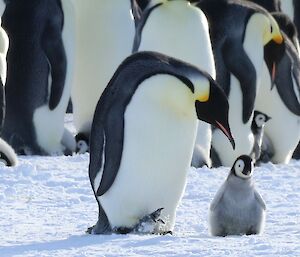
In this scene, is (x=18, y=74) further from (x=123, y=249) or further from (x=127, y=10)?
(x=123, y=249)

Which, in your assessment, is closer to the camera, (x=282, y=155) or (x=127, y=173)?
(x=127, y=173)

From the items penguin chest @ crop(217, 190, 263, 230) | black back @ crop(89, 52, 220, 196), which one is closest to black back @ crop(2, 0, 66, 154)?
black back @ crop(89, 52, 220, 196)

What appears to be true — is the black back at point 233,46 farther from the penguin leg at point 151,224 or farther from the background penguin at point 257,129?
the penguin leg at point 151,224

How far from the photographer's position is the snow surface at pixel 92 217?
5.44 metres

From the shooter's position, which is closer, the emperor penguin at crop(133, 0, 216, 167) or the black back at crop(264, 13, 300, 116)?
the emperor penguin at crop(133, 0, 216, 167)

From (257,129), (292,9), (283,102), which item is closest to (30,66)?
(257,129)

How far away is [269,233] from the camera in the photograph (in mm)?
6328

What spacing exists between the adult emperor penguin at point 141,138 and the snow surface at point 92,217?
0.20 meters

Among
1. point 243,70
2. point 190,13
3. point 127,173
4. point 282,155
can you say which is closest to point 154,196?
point 127,173

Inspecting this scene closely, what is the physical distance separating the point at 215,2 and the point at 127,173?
4066mm

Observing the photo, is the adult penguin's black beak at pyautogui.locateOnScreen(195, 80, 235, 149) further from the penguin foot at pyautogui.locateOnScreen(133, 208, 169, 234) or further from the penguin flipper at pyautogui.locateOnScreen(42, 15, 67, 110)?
the penguin flipper at pyautogui.locateOnScreen(42, 15, 67, 110)

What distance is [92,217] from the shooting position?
7.00 meters

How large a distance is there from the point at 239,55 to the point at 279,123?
911mm

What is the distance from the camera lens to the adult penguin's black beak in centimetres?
632
